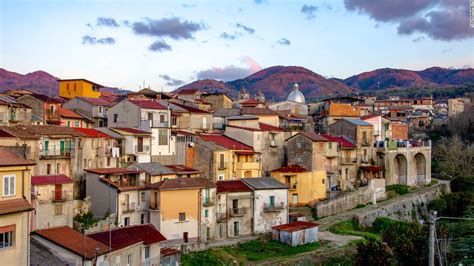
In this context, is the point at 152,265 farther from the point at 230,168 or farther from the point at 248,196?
the point at 230,168

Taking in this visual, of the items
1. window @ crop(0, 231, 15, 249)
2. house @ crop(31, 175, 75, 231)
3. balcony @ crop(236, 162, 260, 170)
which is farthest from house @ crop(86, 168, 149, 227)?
window @ crop(0, 231, 15, 249)

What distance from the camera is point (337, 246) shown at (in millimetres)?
46000

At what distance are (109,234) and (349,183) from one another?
119 feet

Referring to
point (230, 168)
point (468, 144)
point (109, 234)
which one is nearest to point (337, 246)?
point (230, 168)

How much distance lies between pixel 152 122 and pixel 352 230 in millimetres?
19580

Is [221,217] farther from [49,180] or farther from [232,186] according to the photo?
[49,180]

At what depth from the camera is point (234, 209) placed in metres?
46.9

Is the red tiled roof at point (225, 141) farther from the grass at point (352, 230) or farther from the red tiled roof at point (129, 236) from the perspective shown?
the red tiled roof at point (129, 236)

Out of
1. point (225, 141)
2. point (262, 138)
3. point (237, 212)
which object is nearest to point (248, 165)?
point (225, 141)

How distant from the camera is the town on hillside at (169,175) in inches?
1203

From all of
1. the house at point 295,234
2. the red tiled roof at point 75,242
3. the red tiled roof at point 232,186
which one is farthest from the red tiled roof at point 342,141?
the red tiled roof at point 75,242

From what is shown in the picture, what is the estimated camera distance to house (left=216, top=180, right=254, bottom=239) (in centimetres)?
4588

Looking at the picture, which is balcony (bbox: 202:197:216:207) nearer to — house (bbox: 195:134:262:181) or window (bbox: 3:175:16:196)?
house (bbox: 195:134:262:181)

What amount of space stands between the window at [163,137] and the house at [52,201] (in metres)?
13.7
